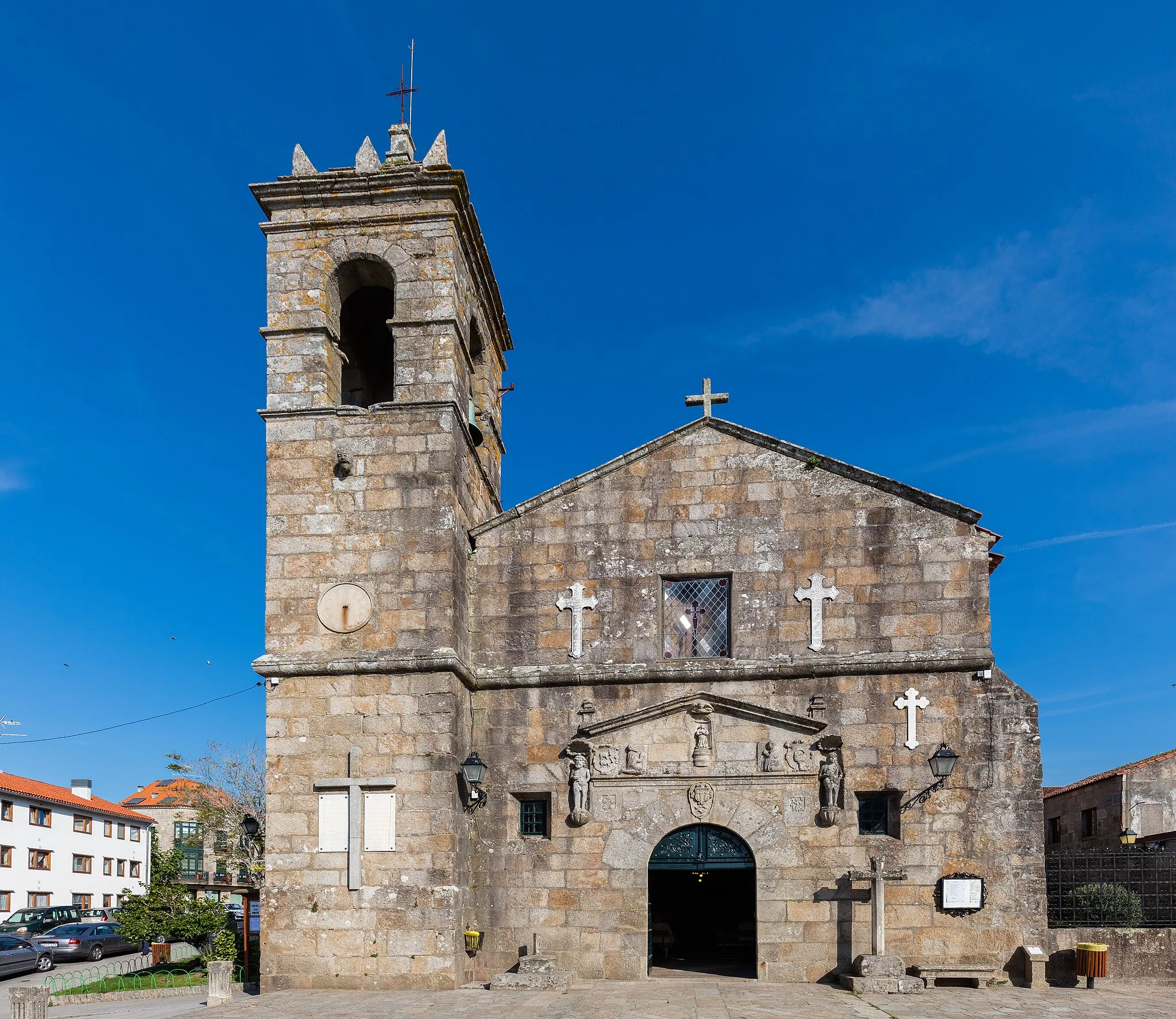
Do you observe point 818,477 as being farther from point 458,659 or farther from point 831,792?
point 458,659

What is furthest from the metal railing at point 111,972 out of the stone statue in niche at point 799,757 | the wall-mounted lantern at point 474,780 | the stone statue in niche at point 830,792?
the stone statue in niche at point 830,792

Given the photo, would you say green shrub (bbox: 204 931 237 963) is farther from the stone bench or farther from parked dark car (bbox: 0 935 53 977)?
parked dark car (bbox: 0 935 53 977)

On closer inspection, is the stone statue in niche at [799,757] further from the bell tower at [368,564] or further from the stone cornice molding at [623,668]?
the bell tower at [368,564]

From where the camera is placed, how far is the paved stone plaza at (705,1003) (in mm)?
11281

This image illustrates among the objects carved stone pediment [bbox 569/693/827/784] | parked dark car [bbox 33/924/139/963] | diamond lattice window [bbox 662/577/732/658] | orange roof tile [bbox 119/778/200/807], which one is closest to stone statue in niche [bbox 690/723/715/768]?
carved stone pediment [bbox 569/693/827/784]

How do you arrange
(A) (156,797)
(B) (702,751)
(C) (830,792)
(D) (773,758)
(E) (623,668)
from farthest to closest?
(A) (156,797)
(E) (623,668)
(B) (702,751)
(D) (773,758)
(C) (830,792)

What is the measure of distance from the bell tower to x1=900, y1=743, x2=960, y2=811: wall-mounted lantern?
19.7 ft

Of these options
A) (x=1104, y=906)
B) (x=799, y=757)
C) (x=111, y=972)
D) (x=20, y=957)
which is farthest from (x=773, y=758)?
(x=20, y=957)

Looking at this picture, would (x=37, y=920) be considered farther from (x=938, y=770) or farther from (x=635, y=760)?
(x=938, y=770)

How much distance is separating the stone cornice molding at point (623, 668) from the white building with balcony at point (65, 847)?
2733 centimetres

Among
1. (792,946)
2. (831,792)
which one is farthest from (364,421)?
(792,946)

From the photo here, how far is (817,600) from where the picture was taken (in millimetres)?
14617

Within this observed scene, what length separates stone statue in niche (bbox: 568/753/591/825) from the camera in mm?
14336

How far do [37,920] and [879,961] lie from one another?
2850 cm
